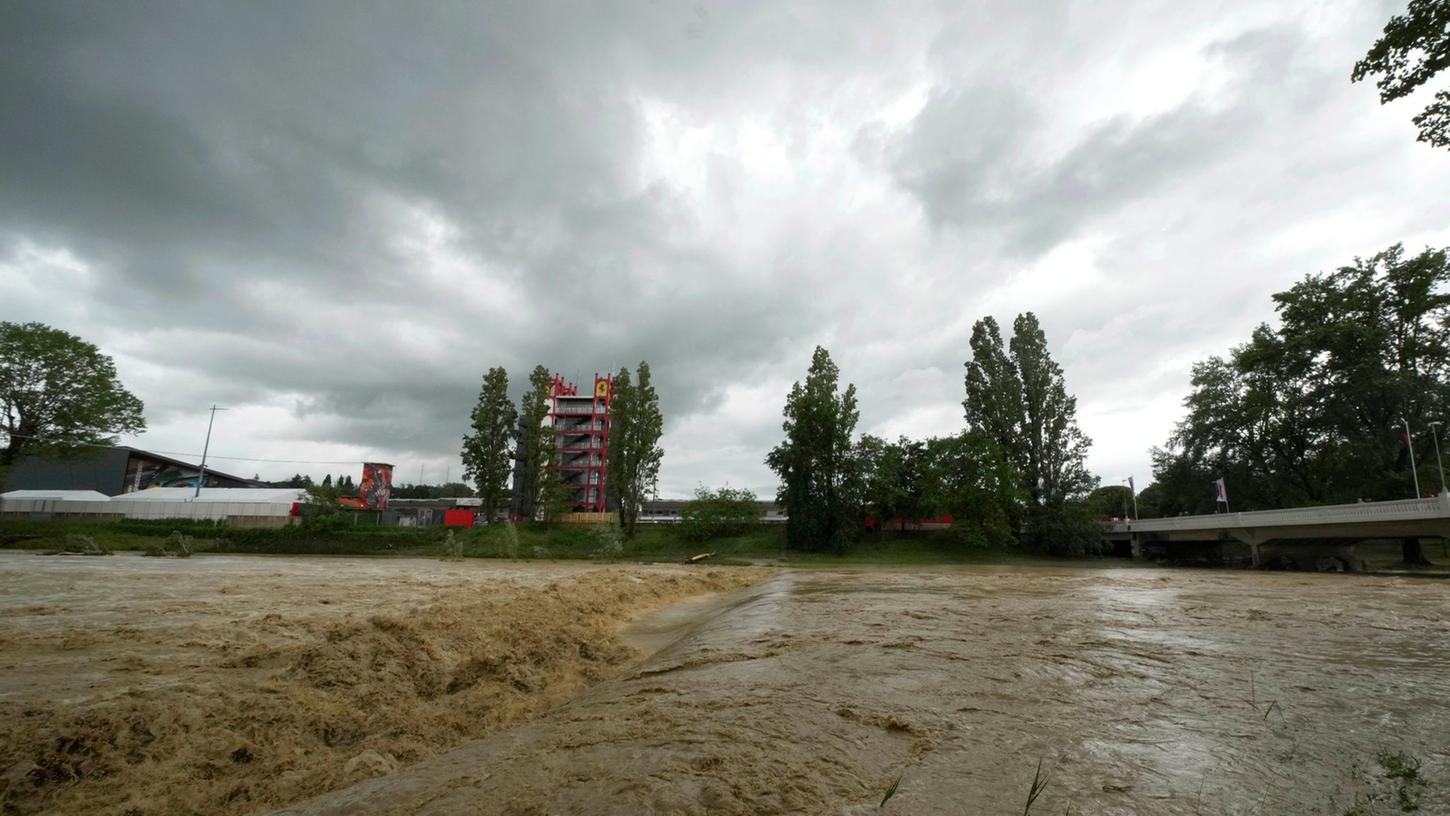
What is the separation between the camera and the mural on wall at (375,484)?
7044 cm

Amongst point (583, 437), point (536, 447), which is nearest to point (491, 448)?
point (536, 447)

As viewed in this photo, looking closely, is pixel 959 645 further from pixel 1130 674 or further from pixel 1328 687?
pixel 1328 687

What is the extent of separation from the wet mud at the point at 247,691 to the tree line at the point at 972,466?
4249cm

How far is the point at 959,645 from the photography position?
747cm

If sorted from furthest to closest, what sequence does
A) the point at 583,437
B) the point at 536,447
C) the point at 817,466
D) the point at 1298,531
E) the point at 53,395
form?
the point at 583,437 → the point at 536,447 → the point at 817,466 → the point at 53,395 → the point at 1298,531

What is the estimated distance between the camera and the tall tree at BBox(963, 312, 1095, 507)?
48.3m

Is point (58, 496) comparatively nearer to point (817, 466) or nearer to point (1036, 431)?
point (817, 466)

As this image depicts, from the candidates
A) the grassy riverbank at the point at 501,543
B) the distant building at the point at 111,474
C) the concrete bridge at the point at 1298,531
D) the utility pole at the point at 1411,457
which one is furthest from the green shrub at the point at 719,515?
the distant building at the point at 111,474

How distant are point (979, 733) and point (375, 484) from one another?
80417 mm

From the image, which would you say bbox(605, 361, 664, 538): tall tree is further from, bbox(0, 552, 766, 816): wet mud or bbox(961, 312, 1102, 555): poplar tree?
bbox(0, 552, 766, 816): wet mud

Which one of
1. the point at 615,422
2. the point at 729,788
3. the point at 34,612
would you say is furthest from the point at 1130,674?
the point at 615,422

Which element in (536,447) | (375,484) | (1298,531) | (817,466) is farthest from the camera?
(375,484)

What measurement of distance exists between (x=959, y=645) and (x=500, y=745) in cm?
555

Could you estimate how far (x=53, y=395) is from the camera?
43062 millimetres
